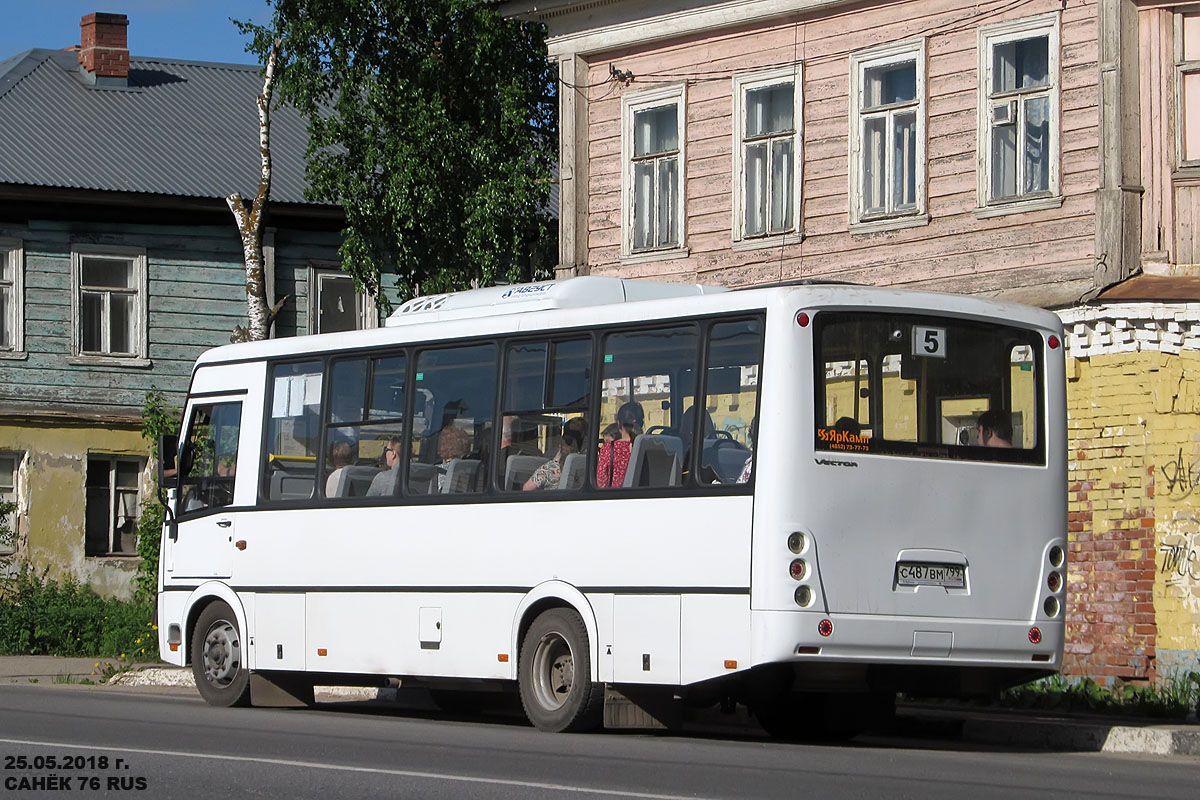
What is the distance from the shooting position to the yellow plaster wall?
1155 inches

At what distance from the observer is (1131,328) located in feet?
58.2

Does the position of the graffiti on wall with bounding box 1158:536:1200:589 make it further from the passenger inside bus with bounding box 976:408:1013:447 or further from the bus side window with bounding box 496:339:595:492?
the bus side window with bounding box 496:339:595:492

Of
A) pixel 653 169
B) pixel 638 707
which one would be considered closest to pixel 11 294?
pixel 653 169

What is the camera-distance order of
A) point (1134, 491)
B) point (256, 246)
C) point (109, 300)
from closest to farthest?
point (1134, 491), point (256, 246), point (109, 300)

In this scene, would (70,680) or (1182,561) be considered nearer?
(1182,561)

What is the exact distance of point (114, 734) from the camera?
488 inches

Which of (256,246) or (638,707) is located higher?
(256,246)

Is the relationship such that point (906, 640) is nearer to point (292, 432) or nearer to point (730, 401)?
point (730, 401)

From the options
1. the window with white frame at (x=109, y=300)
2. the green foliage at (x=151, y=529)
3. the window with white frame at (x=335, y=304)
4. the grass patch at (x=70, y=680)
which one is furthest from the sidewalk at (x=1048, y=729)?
the window with white frame at (x=335, y=304)

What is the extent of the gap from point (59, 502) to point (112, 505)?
3.23ft

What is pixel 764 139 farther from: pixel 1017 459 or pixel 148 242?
pixel 148 242

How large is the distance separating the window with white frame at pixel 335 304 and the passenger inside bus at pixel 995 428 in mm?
20685

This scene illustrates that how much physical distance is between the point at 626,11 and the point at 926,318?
11.4 m

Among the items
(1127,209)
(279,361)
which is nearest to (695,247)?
(1127,209)
